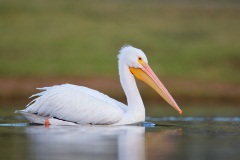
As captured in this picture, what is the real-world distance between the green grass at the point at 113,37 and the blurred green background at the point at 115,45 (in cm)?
4

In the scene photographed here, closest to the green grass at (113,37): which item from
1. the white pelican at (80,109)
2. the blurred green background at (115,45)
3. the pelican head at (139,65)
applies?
the blurred green background at (115,45)

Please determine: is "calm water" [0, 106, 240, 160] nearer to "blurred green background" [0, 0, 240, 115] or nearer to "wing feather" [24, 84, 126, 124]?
"wing feather" [24, 84, 126, 124]

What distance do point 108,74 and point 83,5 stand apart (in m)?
14.5

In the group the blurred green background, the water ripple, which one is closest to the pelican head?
the water ripple

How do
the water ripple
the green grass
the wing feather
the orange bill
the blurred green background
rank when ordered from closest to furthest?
the wing feather, the orange bill, the water ripple, the blurred green background, the green grass

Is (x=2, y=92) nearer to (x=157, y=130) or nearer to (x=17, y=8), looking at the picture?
(x=157, y=130)

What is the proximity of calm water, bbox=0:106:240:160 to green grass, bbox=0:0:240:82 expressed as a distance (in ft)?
49.5

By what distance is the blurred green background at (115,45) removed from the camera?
90.0ft

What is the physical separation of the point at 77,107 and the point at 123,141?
2.54m

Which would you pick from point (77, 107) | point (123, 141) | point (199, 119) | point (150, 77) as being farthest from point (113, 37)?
point (123, 141)

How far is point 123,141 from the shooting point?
470 inches

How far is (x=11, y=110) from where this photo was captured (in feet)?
63.4

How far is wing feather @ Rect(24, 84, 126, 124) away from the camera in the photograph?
560 inches

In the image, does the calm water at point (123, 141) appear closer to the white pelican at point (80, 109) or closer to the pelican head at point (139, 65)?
the white pelican at point (80, 109)
